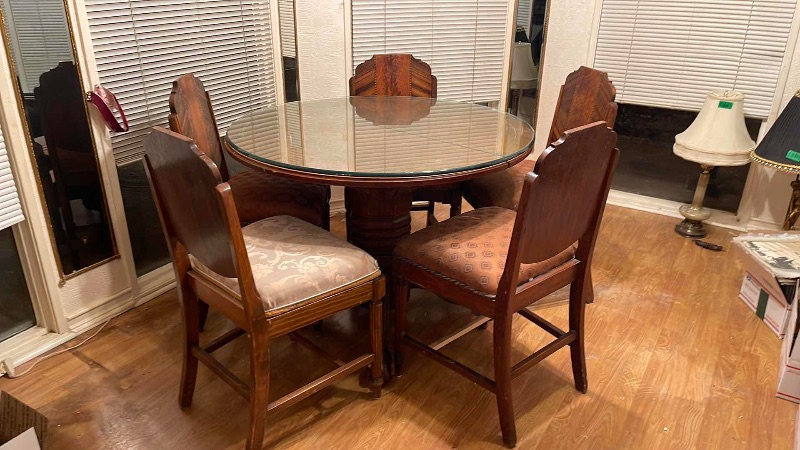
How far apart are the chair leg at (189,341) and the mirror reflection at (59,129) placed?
2.39 ft

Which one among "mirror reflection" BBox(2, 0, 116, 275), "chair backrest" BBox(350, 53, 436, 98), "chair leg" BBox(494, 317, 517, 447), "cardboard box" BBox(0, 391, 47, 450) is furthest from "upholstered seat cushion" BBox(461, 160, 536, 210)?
"cardboard box" BBox(0, 391, 47, 450)

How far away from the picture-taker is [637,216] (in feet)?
11.4

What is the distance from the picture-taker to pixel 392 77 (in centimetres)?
291

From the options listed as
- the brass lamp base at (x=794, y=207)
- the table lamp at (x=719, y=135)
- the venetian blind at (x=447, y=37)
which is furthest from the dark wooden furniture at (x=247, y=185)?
the brass lamp base at (x=794, y=207)

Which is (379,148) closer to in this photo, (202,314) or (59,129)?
(202,314)

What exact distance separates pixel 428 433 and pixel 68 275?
1474 mm

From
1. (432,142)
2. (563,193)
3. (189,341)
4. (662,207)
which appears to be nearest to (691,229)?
(662,207)

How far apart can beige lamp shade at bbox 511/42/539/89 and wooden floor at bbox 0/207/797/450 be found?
5.53 ft

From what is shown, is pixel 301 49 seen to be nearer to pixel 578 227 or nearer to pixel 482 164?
pixel 482 164

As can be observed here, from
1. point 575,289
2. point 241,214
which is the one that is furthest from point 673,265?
point 241,214

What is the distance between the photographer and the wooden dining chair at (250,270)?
144 centimetres

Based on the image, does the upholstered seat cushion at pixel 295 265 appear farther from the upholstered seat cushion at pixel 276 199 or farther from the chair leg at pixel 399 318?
the upholstered seat cushion at pixel 276 199

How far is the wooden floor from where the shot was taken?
1.83 m

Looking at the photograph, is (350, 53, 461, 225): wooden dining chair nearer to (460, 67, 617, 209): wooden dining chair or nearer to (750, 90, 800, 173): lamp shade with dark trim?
(460, 67, 617, 209): wooden dining chair
